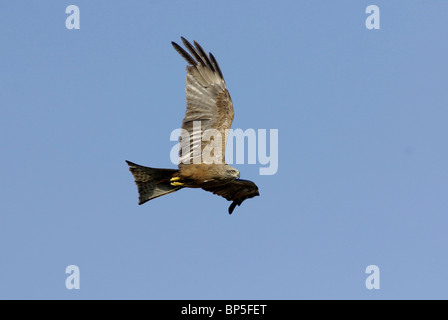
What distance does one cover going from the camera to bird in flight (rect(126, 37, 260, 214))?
1697 cm

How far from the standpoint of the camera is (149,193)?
57.4ft

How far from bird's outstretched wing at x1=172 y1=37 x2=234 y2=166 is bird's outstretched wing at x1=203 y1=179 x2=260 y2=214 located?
4.04 feet

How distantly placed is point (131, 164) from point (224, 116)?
1.98 m

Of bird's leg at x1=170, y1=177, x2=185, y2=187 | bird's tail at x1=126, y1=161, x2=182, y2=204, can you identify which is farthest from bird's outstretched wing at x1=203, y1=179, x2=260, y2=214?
bird's leg at x1=170, y1=177, x2=185, y2=187

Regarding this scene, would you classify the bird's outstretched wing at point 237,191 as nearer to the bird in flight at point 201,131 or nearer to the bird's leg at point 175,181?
the bird in flight at point 201,131

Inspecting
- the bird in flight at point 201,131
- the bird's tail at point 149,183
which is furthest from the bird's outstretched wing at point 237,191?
the bird's tail at point 149,183

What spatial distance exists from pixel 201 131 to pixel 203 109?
0.42 meters

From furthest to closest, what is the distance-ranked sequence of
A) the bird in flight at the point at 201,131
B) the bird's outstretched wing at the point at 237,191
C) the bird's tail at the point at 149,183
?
the bird's outstretched wing at the point at 237,191 < the bird's tail at the point at 149,183 < the bird in flight at the point at 201,131

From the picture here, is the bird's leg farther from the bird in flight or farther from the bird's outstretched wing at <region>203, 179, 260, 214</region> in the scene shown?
the bird's outstretched wing at <region>203, 179, 260, 214</region>

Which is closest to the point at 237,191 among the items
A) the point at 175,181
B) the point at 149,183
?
the point at 175,181

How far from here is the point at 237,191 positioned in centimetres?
1853

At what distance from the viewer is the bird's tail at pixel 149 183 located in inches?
680

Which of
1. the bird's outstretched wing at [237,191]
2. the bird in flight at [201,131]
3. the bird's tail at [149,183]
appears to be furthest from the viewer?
the bird's outstretched wing at [237,191]
